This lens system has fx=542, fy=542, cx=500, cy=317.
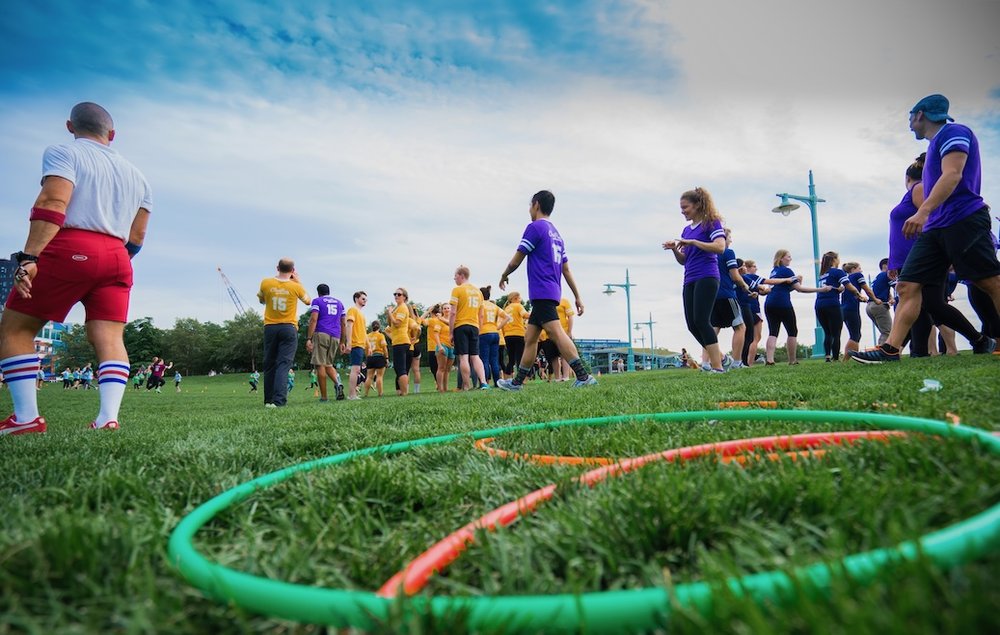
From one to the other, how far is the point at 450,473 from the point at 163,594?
3.52 ft

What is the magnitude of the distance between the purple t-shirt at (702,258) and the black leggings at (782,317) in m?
4.28

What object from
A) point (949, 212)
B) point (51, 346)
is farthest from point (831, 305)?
point (51, 346)

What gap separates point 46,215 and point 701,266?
23.7ft

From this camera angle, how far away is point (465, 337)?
11.0 m

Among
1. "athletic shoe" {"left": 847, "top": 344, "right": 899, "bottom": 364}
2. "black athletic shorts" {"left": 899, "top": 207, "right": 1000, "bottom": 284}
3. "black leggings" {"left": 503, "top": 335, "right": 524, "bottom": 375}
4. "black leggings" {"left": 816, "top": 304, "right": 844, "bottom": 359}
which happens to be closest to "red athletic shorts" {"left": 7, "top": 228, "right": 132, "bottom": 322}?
"black athletic shorts" {"left": 899, "top": 207, "right": 1000, "bottom": 284}

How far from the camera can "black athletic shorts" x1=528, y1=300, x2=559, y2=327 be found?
24.0 feet

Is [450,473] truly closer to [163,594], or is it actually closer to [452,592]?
[452,592]

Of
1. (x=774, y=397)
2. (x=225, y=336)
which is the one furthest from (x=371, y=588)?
(x=225, y=336)

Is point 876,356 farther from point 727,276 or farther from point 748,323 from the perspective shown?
point 748,323

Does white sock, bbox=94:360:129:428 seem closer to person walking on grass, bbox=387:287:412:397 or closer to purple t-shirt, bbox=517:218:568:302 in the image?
purple t-shirt, bbox=517:218:568:302

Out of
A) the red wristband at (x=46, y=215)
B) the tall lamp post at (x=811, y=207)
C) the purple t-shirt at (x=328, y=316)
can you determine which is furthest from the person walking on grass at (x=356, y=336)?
the tall lamp post at (x=811, y=207)

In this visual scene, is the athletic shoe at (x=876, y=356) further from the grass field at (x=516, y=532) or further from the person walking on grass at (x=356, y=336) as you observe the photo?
the person walking on grass at (x=356, y=336)

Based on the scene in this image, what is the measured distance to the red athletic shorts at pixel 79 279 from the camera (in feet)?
13.1

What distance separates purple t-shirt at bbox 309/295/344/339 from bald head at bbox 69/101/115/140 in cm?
619
